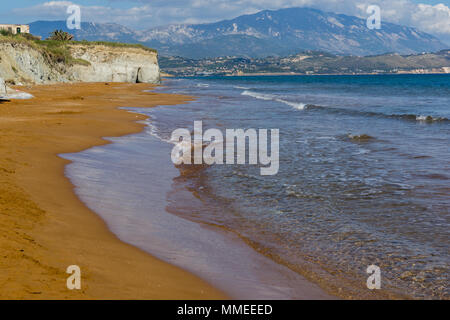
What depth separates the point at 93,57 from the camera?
245ft

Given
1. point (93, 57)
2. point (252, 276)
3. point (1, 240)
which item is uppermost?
Result: point (93, 57)

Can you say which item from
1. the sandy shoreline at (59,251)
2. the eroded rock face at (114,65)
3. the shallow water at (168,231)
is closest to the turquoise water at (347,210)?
the shallow water at (168,231)

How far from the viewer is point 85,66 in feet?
235

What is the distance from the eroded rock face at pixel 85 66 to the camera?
46750mm

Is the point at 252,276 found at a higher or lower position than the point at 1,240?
lower

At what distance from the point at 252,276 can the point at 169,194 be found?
4527mm

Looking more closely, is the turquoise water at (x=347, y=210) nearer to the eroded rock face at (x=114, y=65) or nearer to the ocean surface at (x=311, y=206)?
the ocean surface at (x=311, y=206)

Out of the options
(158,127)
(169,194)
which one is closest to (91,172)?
(169,194)

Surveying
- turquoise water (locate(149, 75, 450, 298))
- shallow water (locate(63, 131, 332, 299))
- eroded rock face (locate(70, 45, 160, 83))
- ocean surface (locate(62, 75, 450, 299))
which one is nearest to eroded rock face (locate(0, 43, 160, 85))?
eroded rock face (locate(70, 45, 160, 83))

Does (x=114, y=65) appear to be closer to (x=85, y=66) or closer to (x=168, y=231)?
(x=85, y=66)

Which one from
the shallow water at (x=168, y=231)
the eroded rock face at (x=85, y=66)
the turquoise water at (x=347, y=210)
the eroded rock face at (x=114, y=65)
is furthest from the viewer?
the eroded rock face at (x=114, y=65)

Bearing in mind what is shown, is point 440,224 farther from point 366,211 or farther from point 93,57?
point 93,57

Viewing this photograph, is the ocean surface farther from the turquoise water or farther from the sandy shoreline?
the sandy shoreline

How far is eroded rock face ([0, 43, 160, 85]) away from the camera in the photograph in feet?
153
